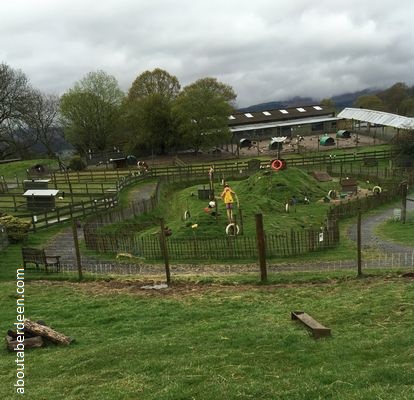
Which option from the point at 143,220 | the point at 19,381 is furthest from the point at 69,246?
the point at 19,381

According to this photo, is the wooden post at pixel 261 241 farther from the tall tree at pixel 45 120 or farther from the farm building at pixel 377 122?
the tall tree at pixel 45 120

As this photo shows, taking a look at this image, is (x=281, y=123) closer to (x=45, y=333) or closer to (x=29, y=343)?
(x=45, y=333)

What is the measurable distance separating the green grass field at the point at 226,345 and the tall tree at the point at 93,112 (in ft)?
204

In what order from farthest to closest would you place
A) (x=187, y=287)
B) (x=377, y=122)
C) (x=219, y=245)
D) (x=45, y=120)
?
(x=45, y=120)
(x=377, y=122)
(x=219, y=245)
(x=187, y=287)

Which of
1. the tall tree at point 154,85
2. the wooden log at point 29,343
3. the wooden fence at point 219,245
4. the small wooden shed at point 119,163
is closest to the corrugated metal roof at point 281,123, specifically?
the tall tree at point 154,85

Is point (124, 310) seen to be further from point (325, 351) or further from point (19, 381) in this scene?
point (325, 351)

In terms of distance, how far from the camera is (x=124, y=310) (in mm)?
13102

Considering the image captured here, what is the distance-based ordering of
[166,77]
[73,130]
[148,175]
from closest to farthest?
[148,175], [73,130], [166,77]

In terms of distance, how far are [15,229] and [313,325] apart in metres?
20.9

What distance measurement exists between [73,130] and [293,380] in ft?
237

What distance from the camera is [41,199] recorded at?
35.3 m


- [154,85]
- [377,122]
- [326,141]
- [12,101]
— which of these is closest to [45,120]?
[12,101]

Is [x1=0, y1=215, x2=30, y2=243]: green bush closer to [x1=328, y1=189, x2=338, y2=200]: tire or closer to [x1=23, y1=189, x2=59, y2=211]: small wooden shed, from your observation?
[x1=23, y1=189, x2=59, y2=211]: small wooden shed

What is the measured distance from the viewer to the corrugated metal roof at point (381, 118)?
6525 cm
